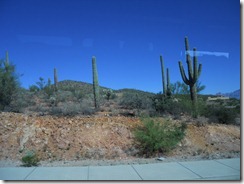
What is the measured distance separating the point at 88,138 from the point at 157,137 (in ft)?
10.3

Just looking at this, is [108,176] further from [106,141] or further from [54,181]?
[106,141]

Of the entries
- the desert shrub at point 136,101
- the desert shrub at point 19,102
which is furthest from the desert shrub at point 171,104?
the desert shrub at point 19,102

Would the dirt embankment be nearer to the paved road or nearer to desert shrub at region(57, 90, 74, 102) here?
the paved road

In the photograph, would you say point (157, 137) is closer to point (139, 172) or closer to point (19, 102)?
point (139, 172)

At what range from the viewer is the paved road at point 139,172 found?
23.7ft

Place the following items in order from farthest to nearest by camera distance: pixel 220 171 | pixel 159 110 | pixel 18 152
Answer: pixel 159 110
pixel 18 152
pixel 220 171

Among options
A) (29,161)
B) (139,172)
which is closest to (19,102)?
(29,161)

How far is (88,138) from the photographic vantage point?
1230cm

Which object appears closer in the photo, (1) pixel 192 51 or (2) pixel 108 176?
(2) pixel 108 176

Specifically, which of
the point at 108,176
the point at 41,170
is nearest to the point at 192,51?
the point at 108,176

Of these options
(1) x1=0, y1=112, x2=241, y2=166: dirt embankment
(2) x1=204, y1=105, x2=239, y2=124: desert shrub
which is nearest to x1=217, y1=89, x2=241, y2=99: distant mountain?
(1) x1=0, y1=112, x2=241, y2=166: dirt embankment

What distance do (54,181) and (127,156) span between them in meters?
3.89

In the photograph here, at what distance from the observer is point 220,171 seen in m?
7.56

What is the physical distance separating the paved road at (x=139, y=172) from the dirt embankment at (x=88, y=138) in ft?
5.59
